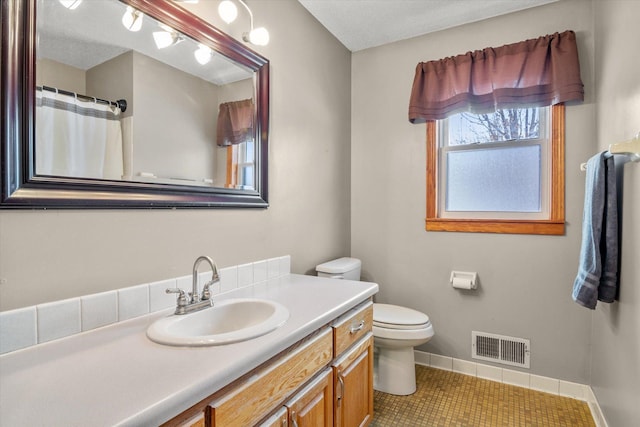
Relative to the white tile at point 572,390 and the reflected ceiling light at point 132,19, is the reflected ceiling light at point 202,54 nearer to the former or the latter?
the reflected ceiling light at point 132,19

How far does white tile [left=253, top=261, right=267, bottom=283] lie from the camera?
69.3 inches

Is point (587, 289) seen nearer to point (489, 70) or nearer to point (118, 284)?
point (489, 70)

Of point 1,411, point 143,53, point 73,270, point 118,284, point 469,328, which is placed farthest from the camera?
point 469,328

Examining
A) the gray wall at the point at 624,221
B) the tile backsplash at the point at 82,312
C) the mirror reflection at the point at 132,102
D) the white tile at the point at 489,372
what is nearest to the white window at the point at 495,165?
the gray wall at the point at 624,221

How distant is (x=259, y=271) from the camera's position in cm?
179

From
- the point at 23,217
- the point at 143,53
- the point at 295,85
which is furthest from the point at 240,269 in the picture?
the point at 295,85

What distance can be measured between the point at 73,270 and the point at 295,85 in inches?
62.4

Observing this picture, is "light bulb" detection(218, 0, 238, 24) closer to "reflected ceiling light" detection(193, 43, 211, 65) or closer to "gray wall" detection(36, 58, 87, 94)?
"reflected ceiling light" detection(193, 43, 211, 65)

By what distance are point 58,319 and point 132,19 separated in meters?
1.05

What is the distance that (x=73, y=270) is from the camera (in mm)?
1046

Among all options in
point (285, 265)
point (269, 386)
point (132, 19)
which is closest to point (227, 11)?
point (132, 19)

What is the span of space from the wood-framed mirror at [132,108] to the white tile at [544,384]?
2.11m

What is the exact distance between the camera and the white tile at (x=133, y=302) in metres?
1.15

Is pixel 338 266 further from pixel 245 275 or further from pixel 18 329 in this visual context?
pixel 18 329
